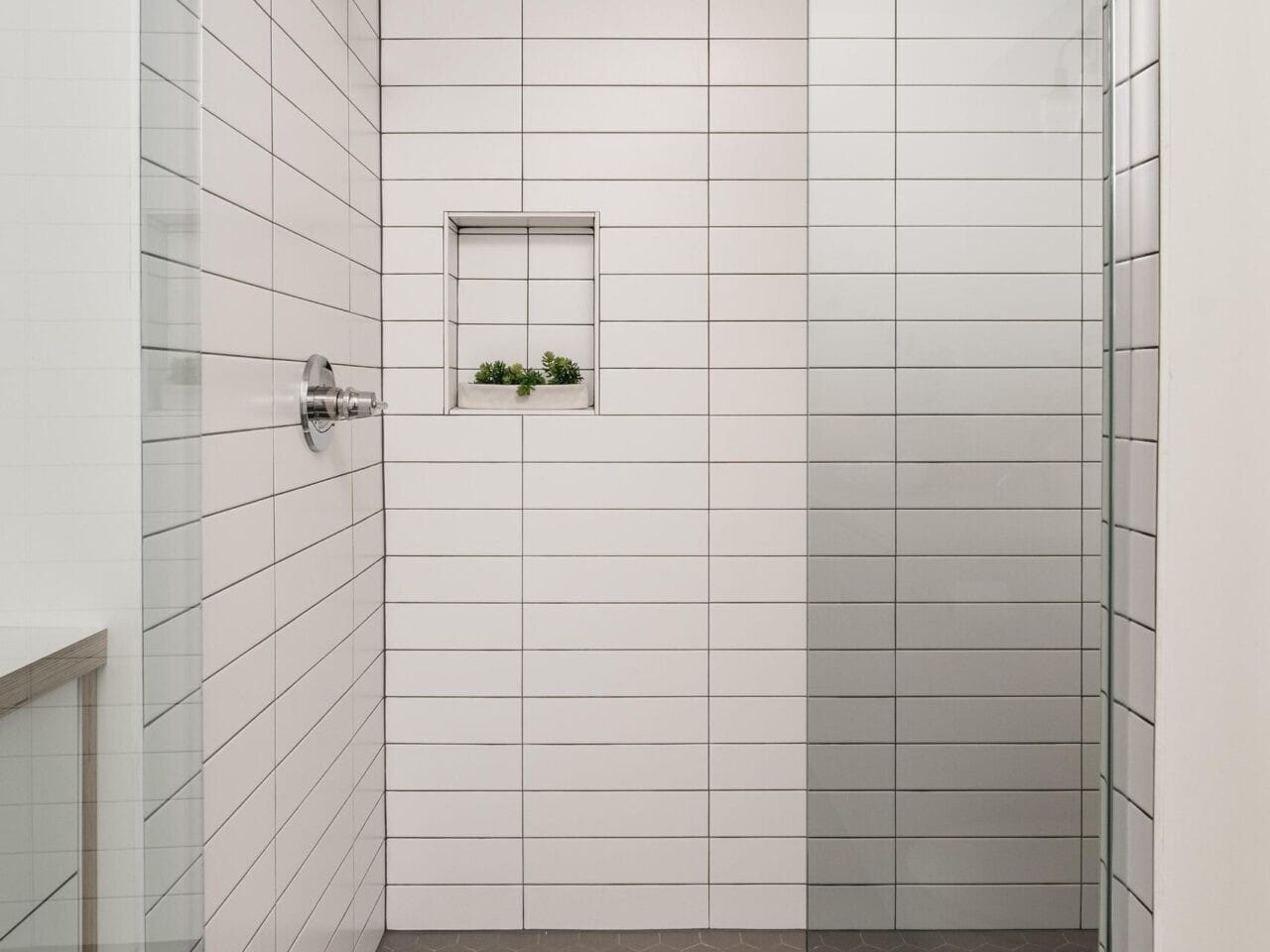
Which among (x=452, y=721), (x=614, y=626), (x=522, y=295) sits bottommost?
(x=452, y=721)

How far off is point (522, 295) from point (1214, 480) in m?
1.89

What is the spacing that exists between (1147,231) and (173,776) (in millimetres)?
992

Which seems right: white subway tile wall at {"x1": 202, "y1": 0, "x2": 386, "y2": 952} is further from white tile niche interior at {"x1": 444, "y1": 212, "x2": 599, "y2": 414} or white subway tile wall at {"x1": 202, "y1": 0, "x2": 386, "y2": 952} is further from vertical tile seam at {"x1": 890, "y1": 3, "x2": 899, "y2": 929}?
vertical tile seam at {"x1": 890, "y1": 3, "x2": 899, "y2": 929}

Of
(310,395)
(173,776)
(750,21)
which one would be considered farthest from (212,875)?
(750,21)

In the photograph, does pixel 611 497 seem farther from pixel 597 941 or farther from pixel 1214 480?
pixel 1214 480

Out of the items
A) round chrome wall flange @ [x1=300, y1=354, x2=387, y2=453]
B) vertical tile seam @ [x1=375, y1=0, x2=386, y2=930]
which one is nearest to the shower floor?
vertical tile seam @ [x1=375, y1=0, x2=386, y2=930]

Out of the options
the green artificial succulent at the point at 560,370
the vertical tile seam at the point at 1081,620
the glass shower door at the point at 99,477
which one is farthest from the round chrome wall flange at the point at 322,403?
the vertical tile seam at the point at 1081,620

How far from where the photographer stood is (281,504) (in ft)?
5.53

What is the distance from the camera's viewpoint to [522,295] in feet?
8.09

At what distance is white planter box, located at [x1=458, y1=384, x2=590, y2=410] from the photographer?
2.39 metres

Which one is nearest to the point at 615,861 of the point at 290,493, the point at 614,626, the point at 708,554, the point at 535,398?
the point at 614,626

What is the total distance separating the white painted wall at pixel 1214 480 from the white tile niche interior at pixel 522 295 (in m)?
1.74

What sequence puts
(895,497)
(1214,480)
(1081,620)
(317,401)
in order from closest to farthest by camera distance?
(1214,480), (1081,620), (895,497), (317,401)

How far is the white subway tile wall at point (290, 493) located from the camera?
56.4 inches
